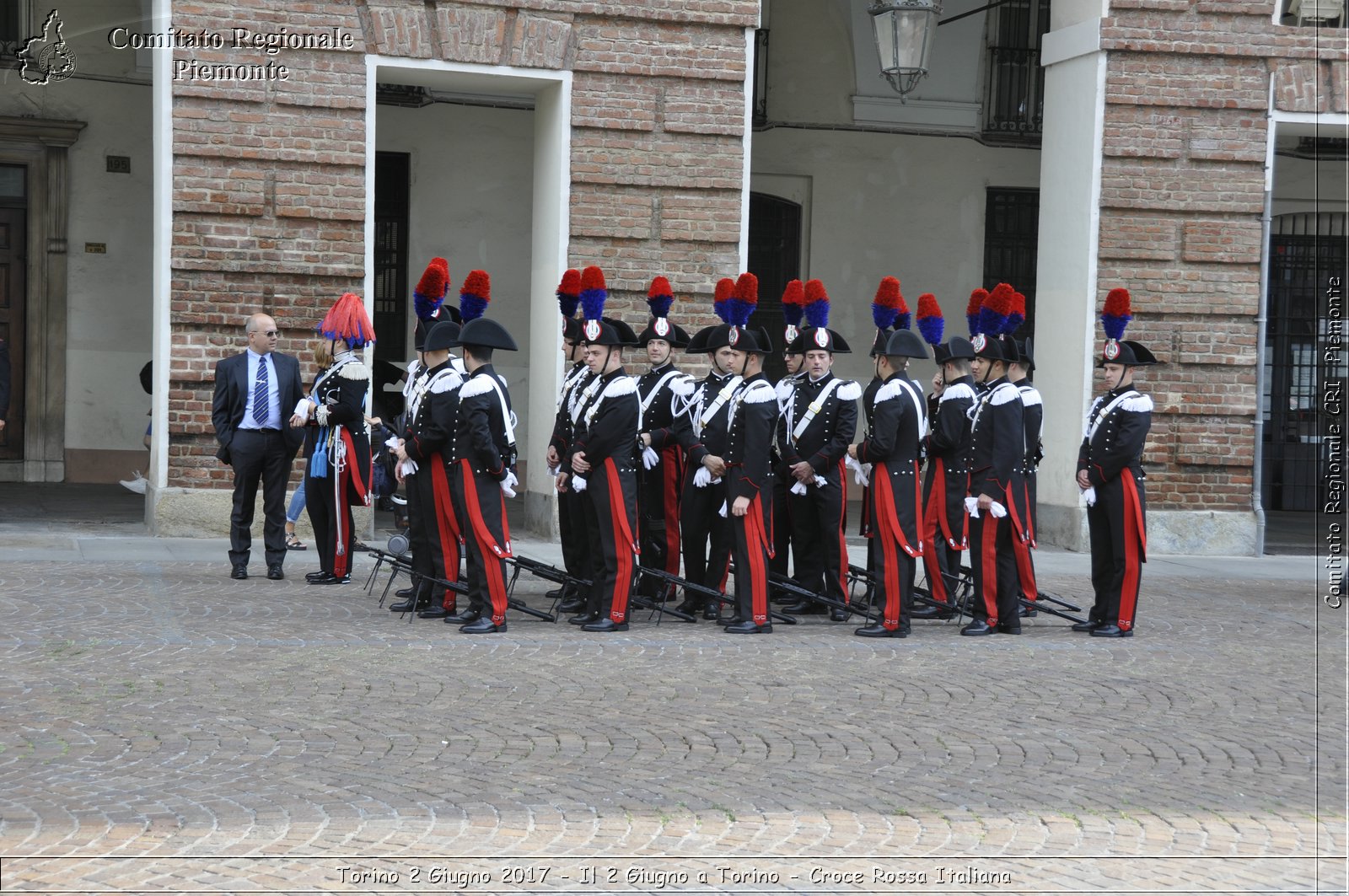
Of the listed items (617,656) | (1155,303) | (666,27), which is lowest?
(617,656)

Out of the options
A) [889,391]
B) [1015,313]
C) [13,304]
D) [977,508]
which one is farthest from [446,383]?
[13,304]

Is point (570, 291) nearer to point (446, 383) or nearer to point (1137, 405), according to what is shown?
point (446, 383)

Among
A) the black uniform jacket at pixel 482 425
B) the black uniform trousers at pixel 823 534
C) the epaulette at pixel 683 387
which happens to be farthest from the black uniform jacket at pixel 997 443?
the black uniform jacket at pixel 482 425

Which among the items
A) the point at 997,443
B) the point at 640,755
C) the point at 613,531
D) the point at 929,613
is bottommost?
the point at 929,613

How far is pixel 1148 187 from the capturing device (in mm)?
13797

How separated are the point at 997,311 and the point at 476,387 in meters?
3.41

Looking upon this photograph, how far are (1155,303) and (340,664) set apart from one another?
345 inches

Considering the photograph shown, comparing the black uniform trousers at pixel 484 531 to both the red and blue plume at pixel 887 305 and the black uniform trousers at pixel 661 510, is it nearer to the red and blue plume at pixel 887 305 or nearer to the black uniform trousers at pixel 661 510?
the black uniform trousers at pixel 661 510

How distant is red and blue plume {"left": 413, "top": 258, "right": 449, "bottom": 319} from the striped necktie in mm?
1239

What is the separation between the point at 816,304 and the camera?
971 cm

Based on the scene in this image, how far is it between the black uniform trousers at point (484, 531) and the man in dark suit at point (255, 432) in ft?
6.79

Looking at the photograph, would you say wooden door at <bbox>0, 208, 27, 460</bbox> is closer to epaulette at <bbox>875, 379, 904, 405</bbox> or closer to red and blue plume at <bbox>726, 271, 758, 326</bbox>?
red and blue plume at <bbox>726, 271, 758, 326</bbox>

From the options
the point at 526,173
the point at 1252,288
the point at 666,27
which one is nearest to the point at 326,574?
the point at 666,27

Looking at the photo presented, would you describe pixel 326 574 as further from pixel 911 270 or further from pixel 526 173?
pixel 911 270
